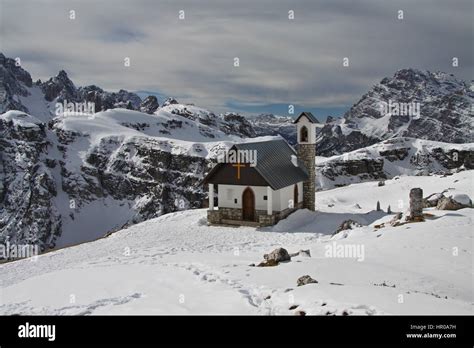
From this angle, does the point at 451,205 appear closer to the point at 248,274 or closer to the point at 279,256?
the point at 279,256

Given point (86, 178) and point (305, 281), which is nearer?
point (305, 281)

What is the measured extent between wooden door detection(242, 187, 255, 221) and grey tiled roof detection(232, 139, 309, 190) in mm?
1954

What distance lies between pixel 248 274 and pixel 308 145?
23258 millimetres

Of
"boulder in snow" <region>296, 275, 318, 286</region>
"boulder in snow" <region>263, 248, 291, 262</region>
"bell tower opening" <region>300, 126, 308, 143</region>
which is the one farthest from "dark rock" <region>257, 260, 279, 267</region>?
"bell tower opening" <region>300, 126, 308, 143</region>

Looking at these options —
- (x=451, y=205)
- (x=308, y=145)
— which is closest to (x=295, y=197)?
(x=308, y=145)

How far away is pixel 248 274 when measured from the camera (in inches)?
667

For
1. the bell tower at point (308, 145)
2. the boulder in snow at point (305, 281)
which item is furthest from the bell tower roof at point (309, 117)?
the boulder in snow at point (305, 281)

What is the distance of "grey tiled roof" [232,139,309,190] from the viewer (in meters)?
33.1

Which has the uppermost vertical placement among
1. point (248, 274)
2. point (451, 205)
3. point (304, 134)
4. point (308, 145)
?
point (304, 134)

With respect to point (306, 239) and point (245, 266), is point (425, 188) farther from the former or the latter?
point (245, 266)

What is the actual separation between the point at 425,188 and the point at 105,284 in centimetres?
4119

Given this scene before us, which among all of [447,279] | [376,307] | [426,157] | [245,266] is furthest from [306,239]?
[426,157]

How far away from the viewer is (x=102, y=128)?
6934 inches
